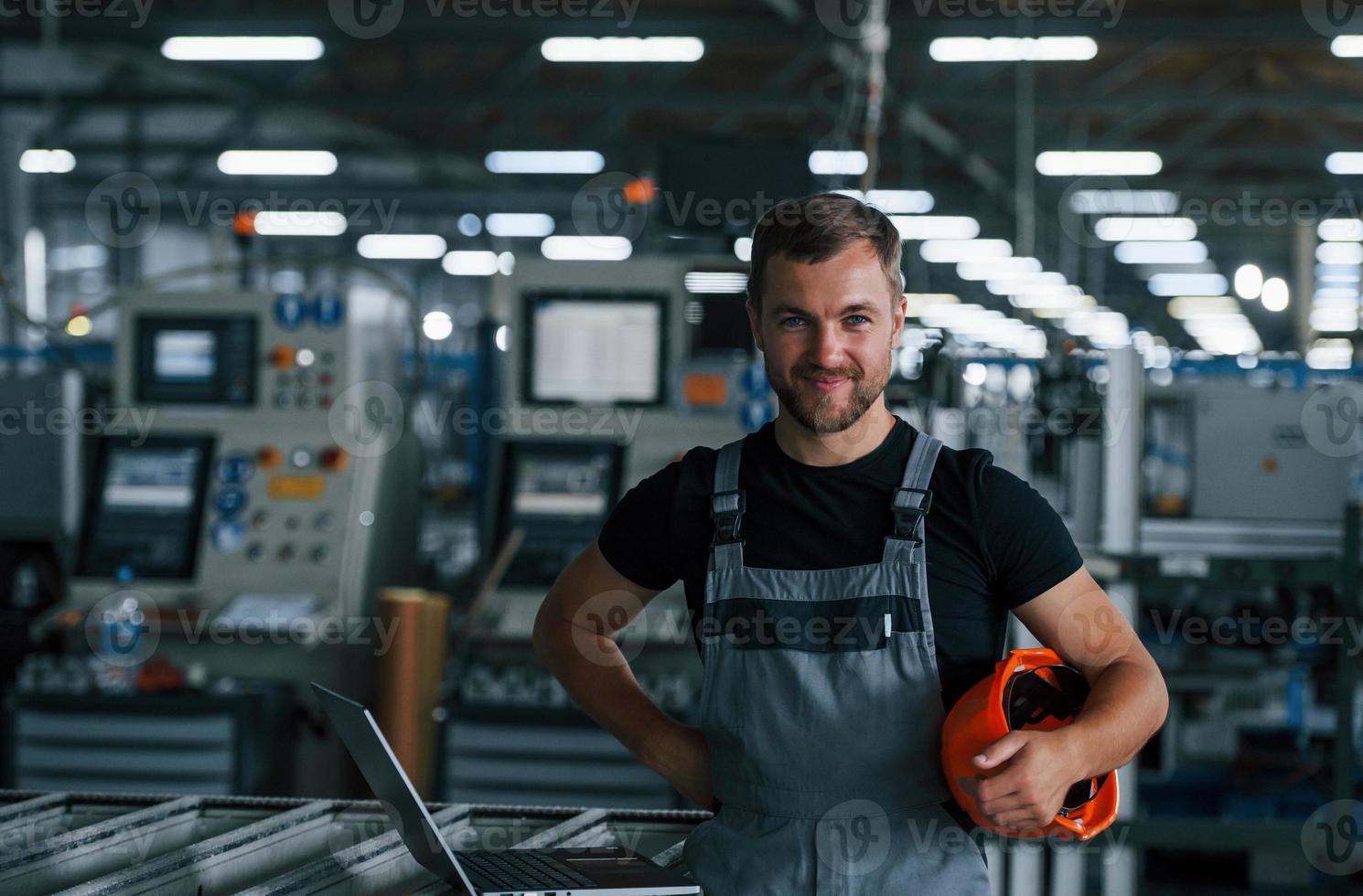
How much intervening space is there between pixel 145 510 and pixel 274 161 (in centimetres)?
768

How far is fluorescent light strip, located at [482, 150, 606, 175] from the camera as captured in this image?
38.7ft

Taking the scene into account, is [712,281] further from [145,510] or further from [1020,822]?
[1020,822]

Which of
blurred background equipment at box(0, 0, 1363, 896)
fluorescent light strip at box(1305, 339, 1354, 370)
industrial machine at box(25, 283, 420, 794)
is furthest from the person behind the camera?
fluorescent light strip at box(1305, 339, 1354, 370)

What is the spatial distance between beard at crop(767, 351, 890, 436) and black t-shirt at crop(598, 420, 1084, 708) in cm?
7

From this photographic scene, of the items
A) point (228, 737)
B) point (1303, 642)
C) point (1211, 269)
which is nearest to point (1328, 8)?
point (1303, 642)

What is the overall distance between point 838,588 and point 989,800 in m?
0.30

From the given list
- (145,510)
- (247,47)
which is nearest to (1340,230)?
(247,47)

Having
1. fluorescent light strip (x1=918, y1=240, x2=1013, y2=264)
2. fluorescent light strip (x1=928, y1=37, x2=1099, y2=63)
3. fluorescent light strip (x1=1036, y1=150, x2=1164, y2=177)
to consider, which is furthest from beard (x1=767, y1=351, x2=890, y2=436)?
fluorescent light strip (x1=918, y1=240, x2=1013, y2=264)

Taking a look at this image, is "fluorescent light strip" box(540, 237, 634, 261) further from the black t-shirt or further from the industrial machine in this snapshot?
the black t-shirt

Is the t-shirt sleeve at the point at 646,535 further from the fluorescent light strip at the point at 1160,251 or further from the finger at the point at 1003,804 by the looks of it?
the fluorescent light strip at the point at 1160,251

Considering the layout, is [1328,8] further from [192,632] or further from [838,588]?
[838,588]

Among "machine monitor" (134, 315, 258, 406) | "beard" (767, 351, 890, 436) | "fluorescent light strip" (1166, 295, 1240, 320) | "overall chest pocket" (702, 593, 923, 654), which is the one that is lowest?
"overall chest pocket" (702, 593, 923, 654)

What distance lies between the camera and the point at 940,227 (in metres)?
14.6

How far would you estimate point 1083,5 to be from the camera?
8.23m
